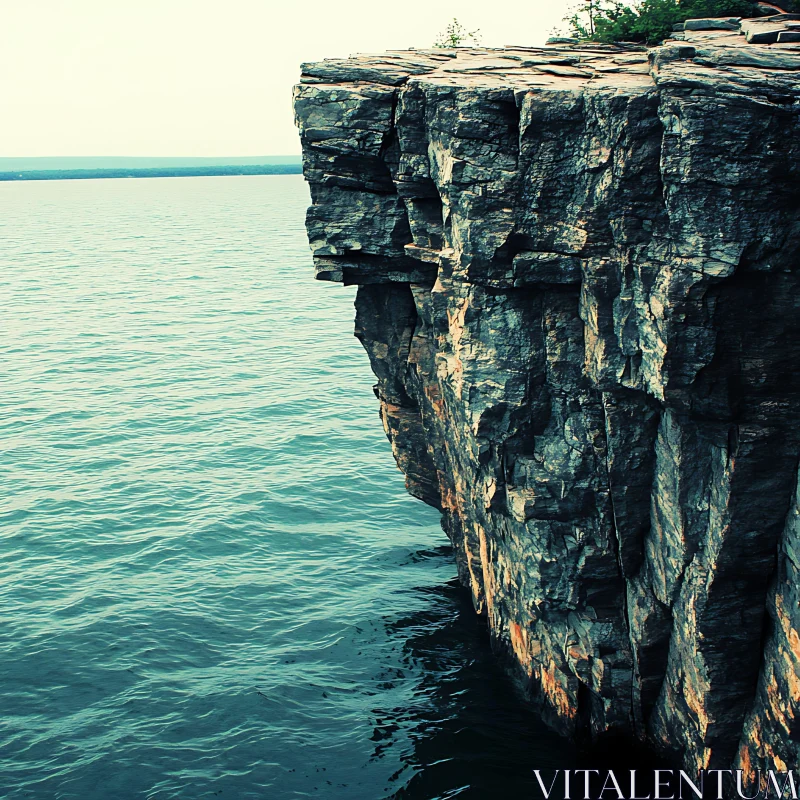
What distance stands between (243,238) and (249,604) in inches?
5415

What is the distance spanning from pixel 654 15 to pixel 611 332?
17496 mm

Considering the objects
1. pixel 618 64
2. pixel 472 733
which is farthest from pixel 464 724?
pixel 618 64

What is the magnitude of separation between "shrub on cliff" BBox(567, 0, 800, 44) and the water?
24.6 metres

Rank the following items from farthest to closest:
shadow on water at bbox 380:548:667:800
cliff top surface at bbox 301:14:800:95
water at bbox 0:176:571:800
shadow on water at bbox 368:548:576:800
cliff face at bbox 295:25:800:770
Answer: water at bbox 0:176:571:800, shadow on water at bbox 368:548:576:800, shadow on water at bbox 380:548:667:800, cliff face at bbox 295:25:800:770, cliff top surface at bbox 301:14:800:95

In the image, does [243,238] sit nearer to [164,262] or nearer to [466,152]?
[164,262]

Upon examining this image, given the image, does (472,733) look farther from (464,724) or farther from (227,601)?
(227,601)

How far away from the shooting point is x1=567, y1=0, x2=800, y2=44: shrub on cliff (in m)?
29.6

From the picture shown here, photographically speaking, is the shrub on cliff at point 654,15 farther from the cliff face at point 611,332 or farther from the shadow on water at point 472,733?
the shadow on water at point 472,733

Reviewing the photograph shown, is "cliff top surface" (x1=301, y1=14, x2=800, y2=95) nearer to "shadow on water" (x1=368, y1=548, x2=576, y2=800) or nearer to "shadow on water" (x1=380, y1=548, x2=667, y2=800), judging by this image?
"shadow on water" (x1=380, y1=548, x2=667, y2=800)

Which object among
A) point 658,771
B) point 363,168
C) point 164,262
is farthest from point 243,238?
point 658,771

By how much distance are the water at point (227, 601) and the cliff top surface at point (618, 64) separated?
20.5m

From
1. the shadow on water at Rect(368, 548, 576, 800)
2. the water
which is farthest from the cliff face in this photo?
the water

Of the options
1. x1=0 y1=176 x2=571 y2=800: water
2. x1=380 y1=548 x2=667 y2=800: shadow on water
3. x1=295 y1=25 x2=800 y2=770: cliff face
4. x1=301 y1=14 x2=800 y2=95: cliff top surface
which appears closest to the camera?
x1=301 y1=14 x2=800 y2=95: cliff top surface

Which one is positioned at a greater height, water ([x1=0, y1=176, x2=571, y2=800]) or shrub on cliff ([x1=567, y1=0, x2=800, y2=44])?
shrub on cliff ([x1=567, y1=0, x2=800, y2=44])
